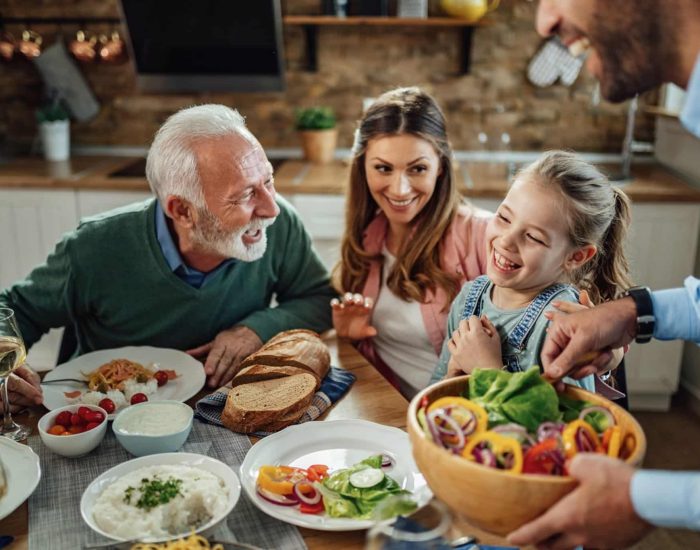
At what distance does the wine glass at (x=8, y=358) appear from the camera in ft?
4.52

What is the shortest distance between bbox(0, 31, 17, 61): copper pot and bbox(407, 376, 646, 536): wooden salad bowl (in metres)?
3.77

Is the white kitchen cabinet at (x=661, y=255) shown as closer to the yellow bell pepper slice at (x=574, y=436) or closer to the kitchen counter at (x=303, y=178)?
the kitchen counter at (x=303, y=178)

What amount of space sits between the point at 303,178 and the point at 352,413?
212 cm

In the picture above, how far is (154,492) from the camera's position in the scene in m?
1.14

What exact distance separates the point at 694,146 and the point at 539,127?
83 cm

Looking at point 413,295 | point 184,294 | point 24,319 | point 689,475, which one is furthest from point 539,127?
point 689,475

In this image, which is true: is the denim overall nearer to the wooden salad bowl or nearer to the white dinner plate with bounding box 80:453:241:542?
the wooden salad bowl

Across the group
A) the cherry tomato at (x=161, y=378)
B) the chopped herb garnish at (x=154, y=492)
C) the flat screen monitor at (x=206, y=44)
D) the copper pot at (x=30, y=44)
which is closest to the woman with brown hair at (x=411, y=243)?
the cherry tomato at (x=161, y=378)

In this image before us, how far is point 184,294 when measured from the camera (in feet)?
6.24

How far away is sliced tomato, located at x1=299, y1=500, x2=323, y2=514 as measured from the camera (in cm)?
117

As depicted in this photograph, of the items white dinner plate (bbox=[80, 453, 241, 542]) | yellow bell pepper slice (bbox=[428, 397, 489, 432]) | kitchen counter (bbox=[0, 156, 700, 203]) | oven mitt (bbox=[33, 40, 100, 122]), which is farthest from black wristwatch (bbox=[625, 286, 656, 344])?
oven mitt (bbox=[33, 40, 100, 122])

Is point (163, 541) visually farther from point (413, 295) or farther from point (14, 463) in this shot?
point (413, 295)

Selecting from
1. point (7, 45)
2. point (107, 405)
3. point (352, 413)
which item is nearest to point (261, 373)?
point (352, 413)

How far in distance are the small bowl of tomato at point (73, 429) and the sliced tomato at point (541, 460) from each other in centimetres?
81
